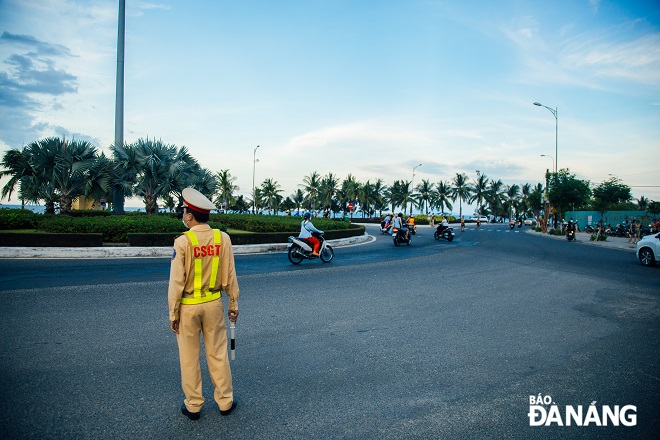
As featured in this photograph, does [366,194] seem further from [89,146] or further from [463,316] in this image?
[463,316]

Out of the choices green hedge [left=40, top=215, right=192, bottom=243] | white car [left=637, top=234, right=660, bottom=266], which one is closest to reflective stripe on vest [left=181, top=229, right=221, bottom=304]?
green hedge [left=40, top=215, right=192, bottom=243]

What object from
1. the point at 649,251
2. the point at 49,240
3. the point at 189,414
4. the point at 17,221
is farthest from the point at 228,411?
the point at 17,221

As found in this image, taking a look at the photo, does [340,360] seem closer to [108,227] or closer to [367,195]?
[108,227]

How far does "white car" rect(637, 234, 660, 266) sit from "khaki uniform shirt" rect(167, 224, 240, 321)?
17372 mm

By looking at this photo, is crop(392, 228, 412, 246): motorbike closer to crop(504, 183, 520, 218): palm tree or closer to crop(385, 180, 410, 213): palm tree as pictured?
crop(385, 180, 410, 213): palm tree

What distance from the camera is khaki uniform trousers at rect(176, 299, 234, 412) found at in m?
3.41

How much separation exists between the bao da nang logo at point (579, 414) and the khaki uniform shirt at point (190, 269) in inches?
113

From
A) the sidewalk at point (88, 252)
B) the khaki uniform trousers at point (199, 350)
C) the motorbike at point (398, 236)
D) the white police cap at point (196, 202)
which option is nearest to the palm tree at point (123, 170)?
the sidewalk at point (88, 252)

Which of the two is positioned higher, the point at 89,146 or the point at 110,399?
the point at 89,146

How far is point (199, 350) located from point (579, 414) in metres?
3.38

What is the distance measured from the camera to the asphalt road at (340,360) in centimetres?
339

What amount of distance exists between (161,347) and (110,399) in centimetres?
140

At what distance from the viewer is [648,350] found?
5426 millimetres

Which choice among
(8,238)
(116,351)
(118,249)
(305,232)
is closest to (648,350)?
(116,351)
